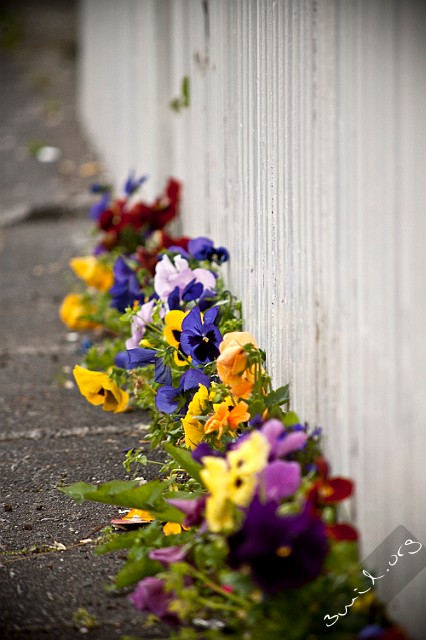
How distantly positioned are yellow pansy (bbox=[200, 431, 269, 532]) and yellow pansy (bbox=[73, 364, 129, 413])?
4.02 ft

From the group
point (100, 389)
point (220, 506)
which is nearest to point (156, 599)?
point (220, 506)

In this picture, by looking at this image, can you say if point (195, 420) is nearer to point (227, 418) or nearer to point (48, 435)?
point (227, 418)

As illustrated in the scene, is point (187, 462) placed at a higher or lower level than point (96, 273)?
higher

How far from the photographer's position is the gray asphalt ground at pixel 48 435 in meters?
2.34

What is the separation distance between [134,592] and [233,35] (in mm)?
1855

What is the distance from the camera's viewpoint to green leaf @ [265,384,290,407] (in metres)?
2.63

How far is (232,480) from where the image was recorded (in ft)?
6.68

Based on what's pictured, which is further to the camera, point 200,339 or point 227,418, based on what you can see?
point 200,339

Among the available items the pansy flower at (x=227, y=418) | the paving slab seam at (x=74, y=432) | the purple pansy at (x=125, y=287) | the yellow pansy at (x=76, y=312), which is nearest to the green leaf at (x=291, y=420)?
the pansy flower at (x=227, y=418)

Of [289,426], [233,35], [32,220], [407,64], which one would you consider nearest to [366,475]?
[289,426]

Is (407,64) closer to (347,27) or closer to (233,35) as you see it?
(347,27)

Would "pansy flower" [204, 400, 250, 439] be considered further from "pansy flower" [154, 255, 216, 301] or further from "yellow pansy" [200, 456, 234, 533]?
"pansy flower" [154, 255, 216, 301]

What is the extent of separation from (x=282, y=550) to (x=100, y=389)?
1.49 metres

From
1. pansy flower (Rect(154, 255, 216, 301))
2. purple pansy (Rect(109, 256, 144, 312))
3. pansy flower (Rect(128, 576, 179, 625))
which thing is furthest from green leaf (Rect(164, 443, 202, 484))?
purple pansy (Rect(109, 256, 144, 312))
